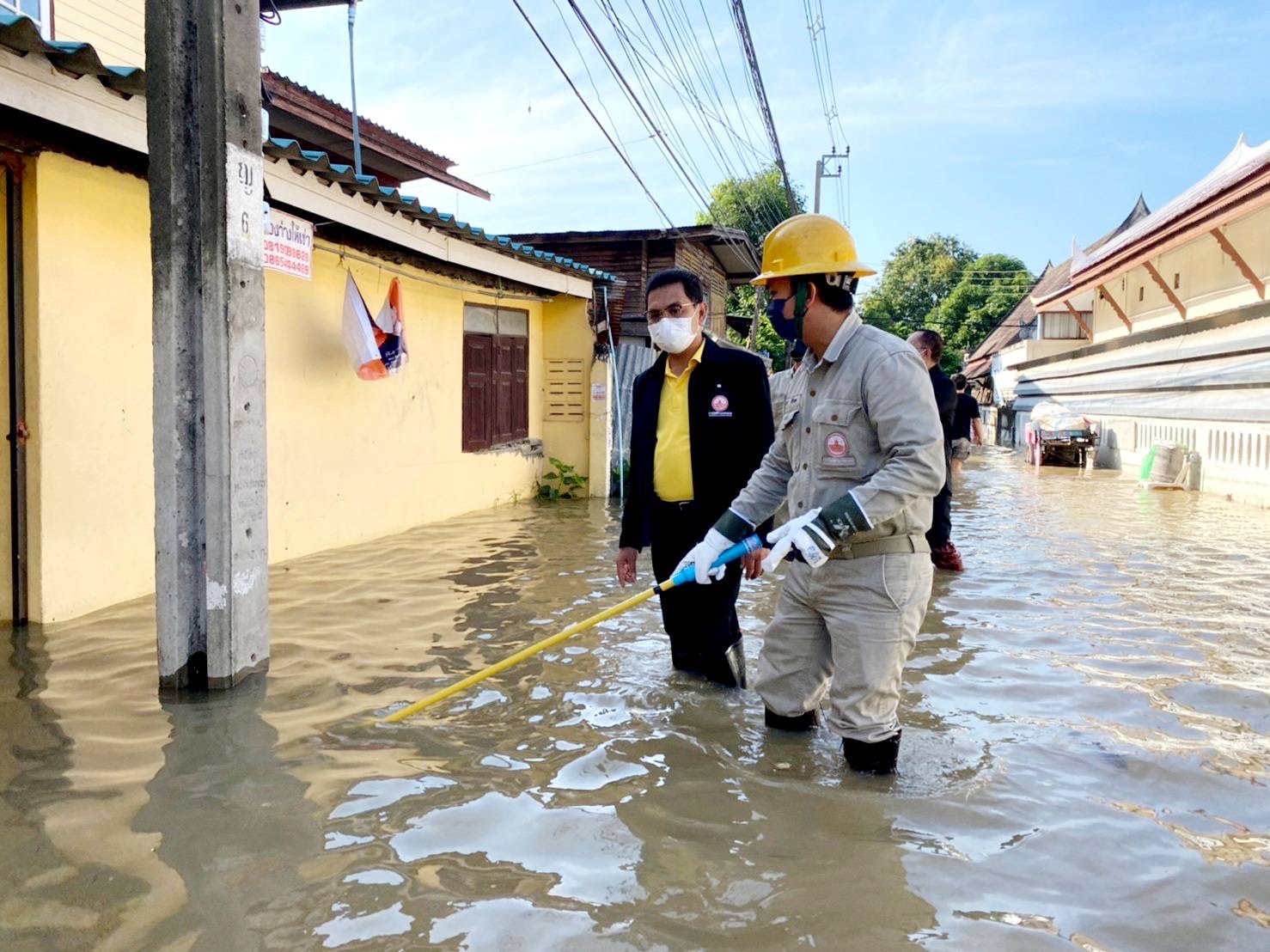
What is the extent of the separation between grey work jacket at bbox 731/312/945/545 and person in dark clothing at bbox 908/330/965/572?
3347mm

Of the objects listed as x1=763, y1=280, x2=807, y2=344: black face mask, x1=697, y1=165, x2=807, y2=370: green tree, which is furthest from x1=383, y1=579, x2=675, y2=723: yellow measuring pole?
x1=697, y1=165, x2=807, y2=370: green tree

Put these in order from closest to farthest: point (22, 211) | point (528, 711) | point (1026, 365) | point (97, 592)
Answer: point (528, 711) < point (22, 211) < point (97, 592) < point (1026, 365)

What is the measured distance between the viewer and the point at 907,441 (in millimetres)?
3045

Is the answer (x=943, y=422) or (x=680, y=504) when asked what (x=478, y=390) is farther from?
(x=680, y=504)

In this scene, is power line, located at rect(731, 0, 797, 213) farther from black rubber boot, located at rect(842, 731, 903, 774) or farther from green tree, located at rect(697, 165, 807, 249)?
green tree, located at rect(697, 165, 807, 249)

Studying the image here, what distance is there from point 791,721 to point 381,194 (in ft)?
18.3

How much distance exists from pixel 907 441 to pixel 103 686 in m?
3.65

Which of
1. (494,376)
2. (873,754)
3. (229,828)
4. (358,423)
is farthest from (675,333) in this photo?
(494,376)

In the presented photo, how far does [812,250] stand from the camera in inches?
130

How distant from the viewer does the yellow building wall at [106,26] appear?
8.01 metres

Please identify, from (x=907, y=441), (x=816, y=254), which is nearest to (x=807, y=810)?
(x=907, y=441)

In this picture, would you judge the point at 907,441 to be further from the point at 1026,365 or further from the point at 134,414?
the point at 1026,365

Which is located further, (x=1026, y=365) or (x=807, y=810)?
(x=1026, y=365)

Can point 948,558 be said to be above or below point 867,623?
below
